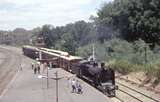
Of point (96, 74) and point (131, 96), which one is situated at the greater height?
point (96, 74)

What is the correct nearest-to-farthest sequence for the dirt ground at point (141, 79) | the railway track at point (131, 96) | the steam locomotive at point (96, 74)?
the railway track at point (131, 96), the steam locomotive at point (96, 74), the dirt ground at point (141, 79)

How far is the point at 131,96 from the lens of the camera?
36.9 metres

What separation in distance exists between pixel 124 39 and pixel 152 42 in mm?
6089

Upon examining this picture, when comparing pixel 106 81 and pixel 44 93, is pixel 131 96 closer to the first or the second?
pixel 106 81

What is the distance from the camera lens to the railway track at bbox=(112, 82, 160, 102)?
3494 cm

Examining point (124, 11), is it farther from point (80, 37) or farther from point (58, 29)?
point (58, 29)

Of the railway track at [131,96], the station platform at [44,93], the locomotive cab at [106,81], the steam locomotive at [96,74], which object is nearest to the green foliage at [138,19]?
the steam locomotive at [96,74]

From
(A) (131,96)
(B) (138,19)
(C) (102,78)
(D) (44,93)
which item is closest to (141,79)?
(C) (102,78)

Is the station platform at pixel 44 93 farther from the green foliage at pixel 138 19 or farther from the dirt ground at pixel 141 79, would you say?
the green foliage at pixel 138 19

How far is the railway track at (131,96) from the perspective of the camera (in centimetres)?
3494

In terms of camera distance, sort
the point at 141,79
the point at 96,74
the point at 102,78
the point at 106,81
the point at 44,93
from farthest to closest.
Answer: the point at 141,79 < the point at 44,93 < the point at 96,74 < the point at 106,81 < the point at 102,78

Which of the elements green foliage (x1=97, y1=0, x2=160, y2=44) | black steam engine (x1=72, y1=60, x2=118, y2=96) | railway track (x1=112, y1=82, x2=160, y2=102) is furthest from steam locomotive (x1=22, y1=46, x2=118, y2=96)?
green foliage (x1=97, y1=0, x2=160, y2=44)

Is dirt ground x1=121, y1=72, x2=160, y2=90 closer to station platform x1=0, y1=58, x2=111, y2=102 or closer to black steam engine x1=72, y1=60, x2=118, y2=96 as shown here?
black steam engine x1=72, y1=60, x2=118, y2=96

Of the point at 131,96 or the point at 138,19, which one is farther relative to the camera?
the point at 138,19
